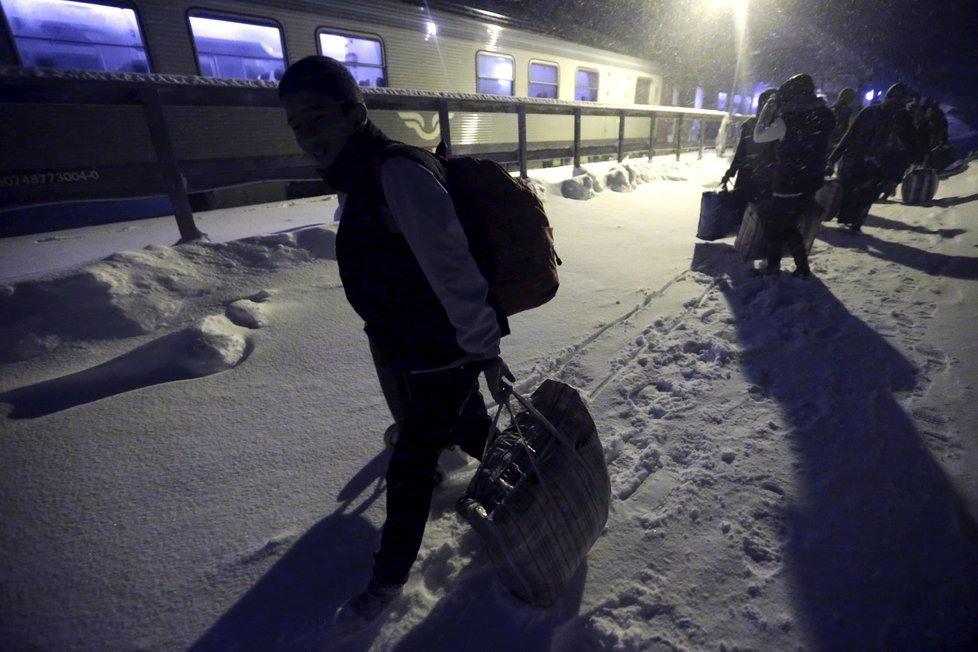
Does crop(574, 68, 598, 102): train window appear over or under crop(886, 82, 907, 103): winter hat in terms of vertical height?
over

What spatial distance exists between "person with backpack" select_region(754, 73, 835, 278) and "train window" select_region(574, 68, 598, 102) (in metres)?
8.70

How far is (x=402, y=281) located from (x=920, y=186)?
404 inches

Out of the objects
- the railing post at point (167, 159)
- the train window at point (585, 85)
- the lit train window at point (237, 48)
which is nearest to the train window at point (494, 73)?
the train window at point (585, 85)

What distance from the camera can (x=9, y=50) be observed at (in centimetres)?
462

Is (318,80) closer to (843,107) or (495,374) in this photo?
(495,374)

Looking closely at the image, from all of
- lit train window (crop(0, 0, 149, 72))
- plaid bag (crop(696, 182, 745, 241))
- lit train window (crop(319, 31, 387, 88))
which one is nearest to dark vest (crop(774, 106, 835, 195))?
plaid bag (crop(696, 182, 745, 241))

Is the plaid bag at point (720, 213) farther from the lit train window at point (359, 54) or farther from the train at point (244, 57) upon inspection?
the lit train window at point (359, 54)

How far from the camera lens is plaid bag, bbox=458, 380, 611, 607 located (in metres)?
1.29

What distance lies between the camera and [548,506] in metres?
1.33

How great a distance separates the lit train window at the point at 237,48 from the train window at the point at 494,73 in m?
4.10

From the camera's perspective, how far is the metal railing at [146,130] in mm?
3439

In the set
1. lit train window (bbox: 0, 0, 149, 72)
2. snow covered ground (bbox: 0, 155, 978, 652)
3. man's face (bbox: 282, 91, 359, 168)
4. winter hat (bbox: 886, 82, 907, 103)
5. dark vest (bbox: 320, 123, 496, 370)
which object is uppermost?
lit train window (bbox: 0, 0, 149, 72)

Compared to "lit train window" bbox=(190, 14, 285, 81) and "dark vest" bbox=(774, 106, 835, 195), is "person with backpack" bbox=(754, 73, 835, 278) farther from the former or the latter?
"lit train window" bbox=(190, 14, 285, 81)

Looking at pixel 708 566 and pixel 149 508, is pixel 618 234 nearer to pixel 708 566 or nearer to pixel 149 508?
pixel 708 566
